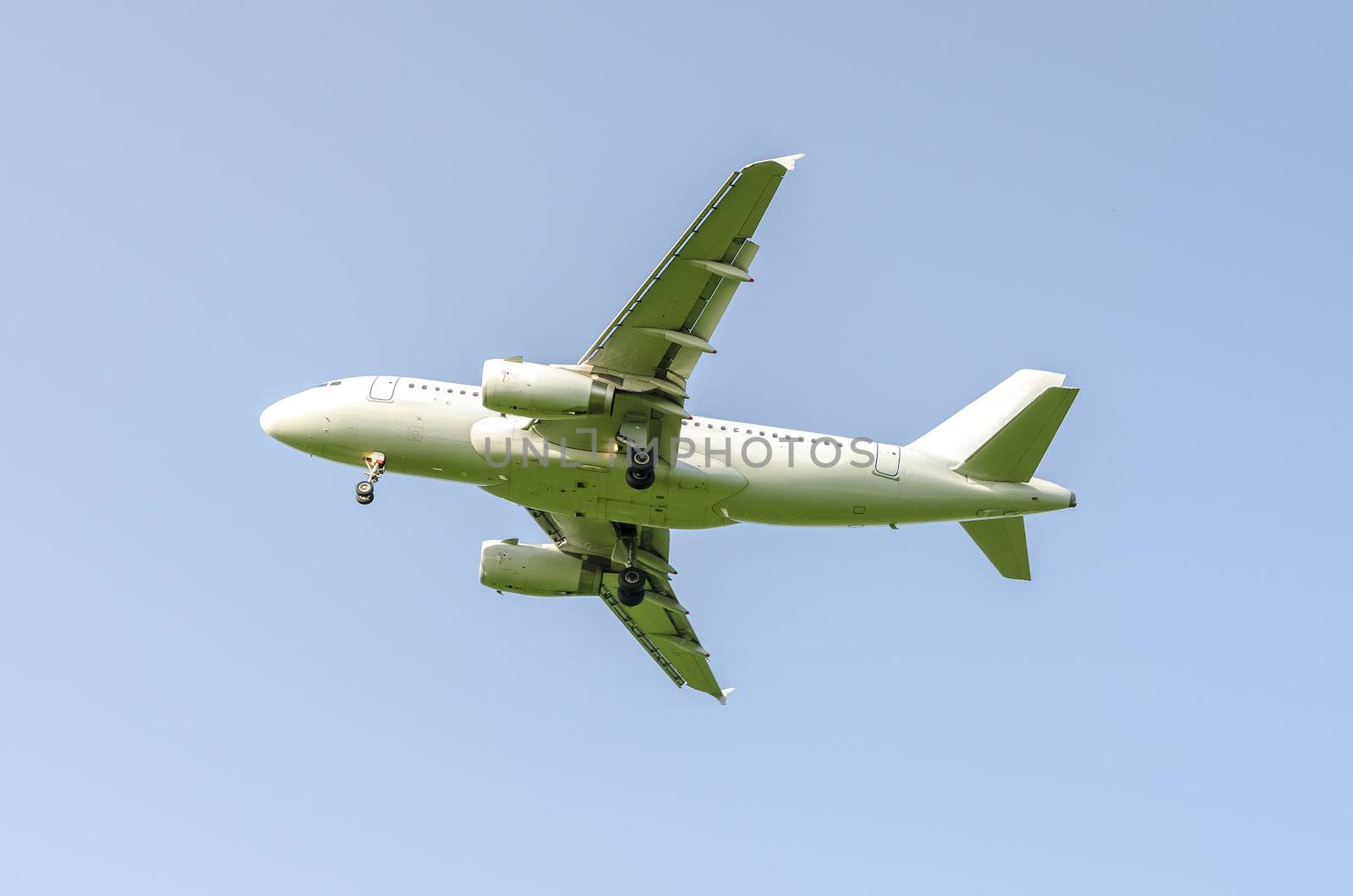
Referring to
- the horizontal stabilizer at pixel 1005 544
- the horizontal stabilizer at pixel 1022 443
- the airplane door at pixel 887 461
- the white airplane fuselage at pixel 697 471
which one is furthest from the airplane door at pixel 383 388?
the horizontal stabilizer at pixel 1005 544

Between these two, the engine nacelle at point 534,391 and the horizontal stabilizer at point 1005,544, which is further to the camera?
the horizontal stabilizer at point 1005,544

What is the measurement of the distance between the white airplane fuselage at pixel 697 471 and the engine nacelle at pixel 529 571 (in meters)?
5.56

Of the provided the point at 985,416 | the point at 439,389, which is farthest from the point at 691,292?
the point at 985,416

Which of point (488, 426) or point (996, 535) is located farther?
point (996, 535)

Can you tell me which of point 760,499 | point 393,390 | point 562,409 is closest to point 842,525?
point 760,499

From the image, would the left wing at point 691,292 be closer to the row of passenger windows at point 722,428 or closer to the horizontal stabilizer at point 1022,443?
the row of passenger windows at point 722,428

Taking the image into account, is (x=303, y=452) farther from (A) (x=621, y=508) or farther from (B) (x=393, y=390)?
(A) (x=621, y=508)

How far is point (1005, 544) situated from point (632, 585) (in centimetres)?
1134

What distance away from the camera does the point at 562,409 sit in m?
34.3

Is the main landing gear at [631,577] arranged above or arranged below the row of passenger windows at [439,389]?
below

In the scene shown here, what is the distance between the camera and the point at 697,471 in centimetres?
3616

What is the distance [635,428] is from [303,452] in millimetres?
10583

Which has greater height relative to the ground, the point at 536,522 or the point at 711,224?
the point at 711,224

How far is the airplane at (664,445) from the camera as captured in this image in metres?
34.2
